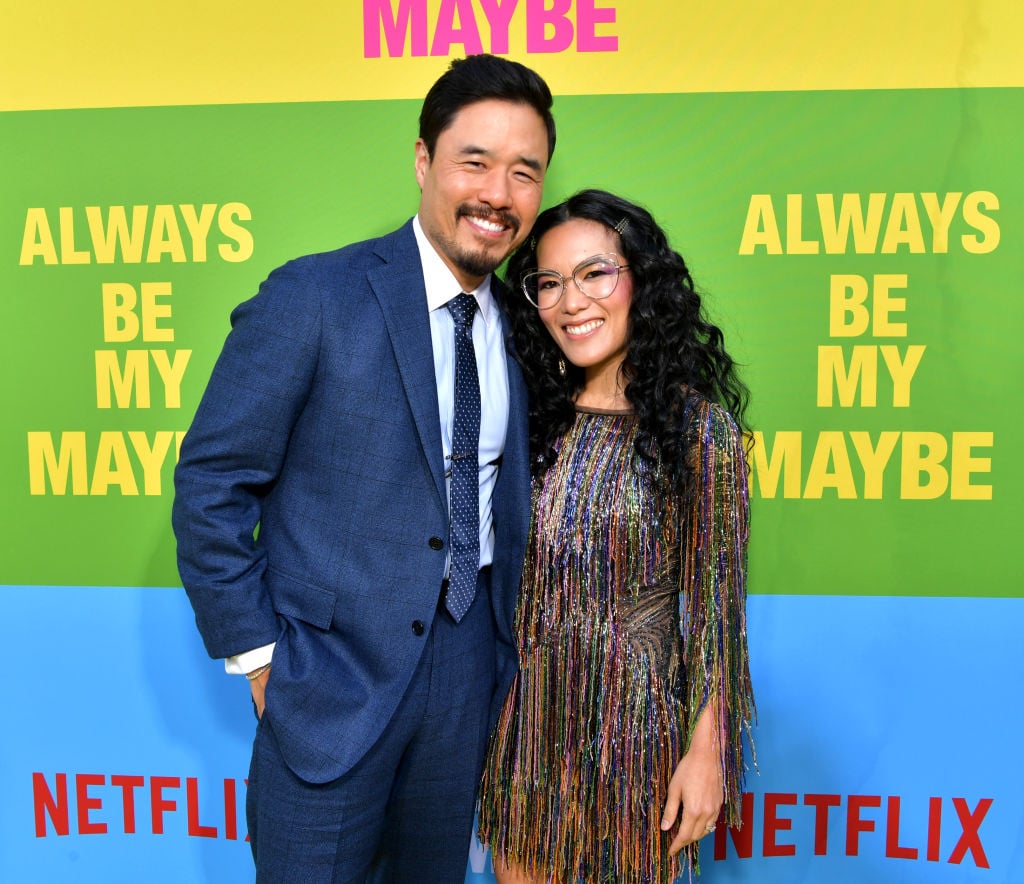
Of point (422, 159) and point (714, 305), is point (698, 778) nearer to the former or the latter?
point (714, 305)

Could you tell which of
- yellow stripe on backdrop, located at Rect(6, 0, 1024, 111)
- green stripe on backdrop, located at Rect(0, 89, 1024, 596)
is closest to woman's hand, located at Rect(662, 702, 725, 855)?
green stripe on backdrop, located at Rect(0, 89, 1024, 596)

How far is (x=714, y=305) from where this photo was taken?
1689mm

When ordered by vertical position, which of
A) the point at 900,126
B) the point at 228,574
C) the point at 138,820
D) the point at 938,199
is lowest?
the point at 138,820

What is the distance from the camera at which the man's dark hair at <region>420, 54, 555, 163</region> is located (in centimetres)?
121

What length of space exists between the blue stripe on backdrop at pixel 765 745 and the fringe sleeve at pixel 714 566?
1.71 ft

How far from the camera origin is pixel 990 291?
1.65m

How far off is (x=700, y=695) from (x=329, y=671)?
578mm

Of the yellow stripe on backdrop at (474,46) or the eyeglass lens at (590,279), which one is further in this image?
the yellow stripe on backdrop at (474,46)

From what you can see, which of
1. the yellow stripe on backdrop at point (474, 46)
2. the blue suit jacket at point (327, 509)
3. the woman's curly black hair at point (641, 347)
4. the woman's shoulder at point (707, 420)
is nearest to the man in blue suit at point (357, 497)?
the blue suit jacket at point (327, 509)

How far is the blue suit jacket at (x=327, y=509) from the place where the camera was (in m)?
1.12

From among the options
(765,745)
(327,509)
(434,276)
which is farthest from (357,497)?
(765,745)

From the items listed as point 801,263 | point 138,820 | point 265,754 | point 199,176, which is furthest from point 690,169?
point 138,820

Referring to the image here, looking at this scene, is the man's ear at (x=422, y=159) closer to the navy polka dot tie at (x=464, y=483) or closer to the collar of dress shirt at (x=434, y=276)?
the collar of dress shirt at (x=434, y=276)

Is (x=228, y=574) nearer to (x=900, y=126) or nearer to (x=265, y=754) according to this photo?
(x=265, y=754)
